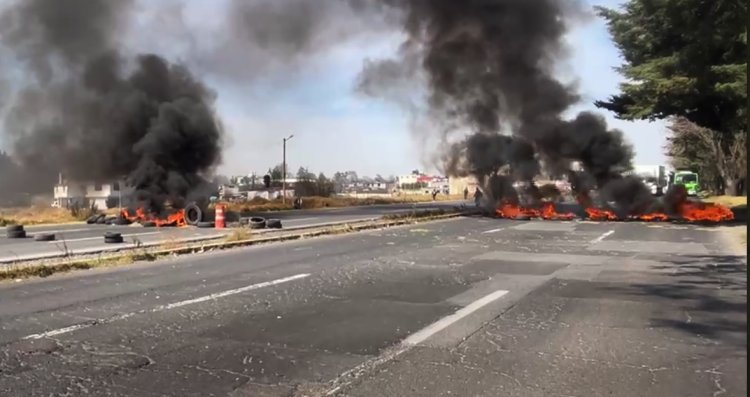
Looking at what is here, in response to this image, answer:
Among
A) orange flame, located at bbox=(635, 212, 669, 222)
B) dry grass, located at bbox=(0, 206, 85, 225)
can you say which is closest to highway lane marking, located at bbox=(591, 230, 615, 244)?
orange flame, located at bbox=(635, 212, 669, 222)

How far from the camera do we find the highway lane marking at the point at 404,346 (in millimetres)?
4648

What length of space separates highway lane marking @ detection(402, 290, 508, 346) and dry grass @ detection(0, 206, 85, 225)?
24320mm

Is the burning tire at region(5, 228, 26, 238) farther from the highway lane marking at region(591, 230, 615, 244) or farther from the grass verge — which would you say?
the highway lane marking at region(591, 230, 615, 244)

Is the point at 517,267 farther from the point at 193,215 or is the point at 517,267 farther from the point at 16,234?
the point at 193,215

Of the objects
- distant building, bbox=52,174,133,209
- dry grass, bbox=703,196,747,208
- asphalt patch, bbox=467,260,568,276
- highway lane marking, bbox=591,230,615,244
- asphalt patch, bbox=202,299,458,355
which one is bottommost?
highway lane marking, bbox=591,230,615,244

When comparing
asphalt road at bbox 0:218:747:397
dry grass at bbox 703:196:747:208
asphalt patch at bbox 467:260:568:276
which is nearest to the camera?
asphalt road at bbox 0:218:747:397

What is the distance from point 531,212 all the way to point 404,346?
2507 centimetres

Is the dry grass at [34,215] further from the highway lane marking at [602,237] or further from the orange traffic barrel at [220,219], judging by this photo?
the highway lane marking at [602,237]

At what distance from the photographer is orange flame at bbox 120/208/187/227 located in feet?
81.6

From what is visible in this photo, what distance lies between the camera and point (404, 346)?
567cm

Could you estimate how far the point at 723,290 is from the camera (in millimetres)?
8898

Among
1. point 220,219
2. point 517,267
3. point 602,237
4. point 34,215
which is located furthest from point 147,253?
point 34,215

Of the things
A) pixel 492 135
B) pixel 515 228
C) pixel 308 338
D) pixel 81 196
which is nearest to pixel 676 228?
pixel 515 228

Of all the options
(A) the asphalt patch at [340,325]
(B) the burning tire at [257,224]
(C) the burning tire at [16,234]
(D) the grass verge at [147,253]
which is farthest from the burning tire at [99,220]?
(A) the asphalt patch at [340,325]
